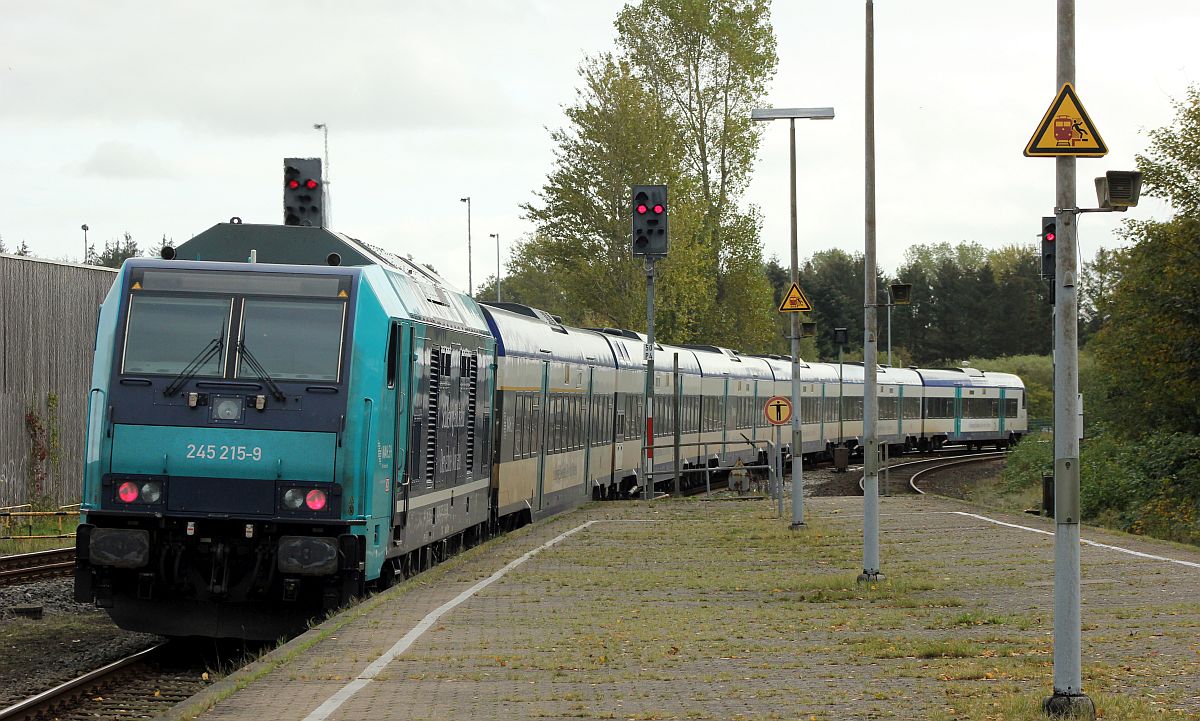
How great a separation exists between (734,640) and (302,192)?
860 cm

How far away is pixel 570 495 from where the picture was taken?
29750mm

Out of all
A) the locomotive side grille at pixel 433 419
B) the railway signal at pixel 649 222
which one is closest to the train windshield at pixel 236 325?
the locomotive side grille at pixel 433 419

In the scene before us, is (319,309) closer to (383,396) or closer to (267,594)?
(383,396)

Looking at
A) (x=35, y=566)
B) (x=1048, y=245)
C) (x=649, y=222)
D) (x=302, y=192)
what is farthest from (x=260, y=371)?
(x=649, y=222)

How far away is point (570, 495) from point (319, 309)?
54.0 ft

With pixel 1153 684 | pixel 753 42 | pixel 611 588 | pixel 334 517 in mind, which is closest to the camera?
pixel 1153 684

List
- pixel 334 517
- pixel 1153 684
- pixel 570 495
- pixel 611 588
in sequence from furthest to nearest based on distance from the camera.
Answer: pixel 570 495, pixel 611 588, pixel 334 517, pixel 1153 684

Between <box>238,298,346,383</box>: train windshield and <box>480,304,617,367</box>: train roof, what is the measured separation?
304 inches

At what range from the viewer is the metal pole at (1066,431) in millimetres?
9344

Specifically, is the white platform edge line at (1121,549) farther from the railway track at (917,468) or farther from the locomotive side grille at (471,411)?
the railway track at (917,468)

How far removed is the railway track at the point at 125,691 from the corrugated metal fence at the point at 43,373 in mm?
17631

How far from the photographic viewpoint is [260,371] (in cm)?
1351

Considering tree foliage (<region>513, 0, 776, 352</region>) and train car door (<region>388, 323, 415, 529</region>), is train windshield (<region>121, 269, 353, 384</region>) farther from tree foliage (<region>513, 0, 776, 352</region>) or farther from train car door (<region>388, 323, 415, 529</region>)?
tree foliage (<region>513, 0, 776, 352</region>)

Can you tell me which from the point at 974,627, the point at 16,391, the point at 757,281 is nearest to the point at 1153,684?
the point at 974,627
